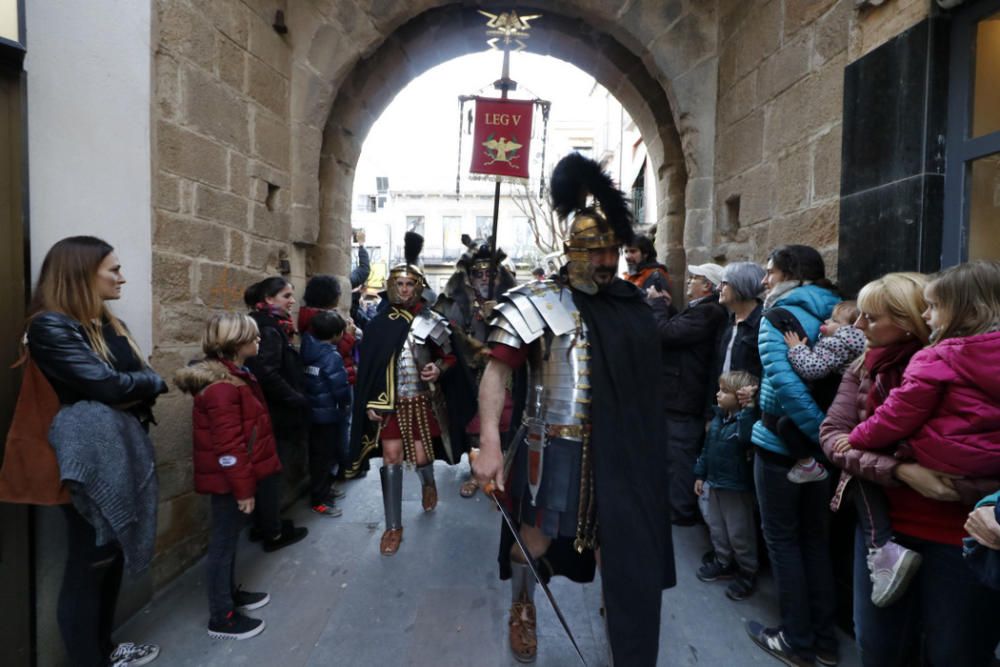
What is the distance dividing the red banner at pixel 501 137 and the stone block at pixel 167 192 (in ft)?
8.02

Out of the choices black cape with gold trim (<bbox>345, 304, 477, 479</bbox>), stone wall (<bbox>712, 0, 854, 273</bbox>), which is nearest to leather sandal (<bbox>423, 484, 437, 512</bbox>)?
black cape with gold trim (<bbox>345, 304, 477, 479</bbox>)

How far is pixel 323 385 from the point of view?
3.96 meters

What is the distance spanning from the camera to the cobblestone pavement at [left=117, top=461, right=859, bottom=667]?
7.92 feet

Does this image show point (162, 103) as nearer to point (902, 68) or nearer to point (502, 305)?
point (502, 305)

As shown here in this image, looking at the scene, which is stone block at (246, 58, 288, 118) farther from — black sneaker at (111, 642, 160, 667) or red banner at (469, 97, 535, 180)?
black sneaker at (111, 642, 160, 667)

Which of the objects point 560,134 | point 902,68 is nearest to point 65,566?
point 902,68

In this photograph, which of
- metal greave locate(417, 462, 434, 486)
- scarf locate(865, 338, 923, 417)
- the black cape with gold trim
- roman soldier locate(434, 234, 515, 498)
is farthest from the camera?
roman soldier locate(434, 234, 515, 498)

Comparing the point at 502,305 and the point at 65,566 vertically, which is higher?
the point at 502,305

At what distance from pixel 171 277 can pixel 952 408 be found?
3.39 meters

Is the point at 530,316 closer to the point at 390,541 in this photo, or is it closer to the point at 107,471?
the point at 107,471

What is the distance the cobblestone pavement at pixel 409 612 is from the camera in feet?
7.92

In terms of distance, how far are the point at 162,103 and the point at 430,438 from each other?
2504mm

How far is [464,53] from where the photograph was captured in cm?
544

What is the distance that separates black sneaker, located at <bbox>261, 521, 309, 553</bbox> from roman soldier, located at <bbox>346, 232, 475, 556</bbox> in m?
0.49
